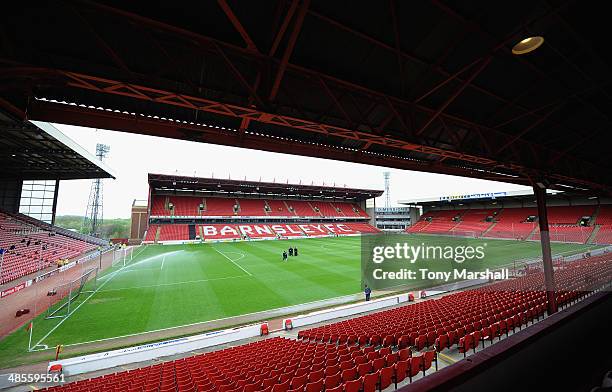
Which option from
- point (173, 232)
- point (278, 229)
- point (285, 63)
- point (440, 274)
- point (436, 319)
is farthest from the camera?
point (278, 229)

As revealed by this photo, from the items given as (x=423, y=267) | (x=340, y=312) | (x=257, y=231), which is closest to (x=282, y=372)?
(x=340, y=312)

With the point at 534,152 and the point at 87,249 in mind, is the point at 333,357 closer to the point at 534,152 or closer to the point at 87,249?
the point at 534,152

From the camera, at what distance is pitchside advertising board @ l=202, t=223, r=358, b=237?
4639cm

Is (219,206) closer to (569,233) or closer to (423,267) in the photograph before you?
(423,267)

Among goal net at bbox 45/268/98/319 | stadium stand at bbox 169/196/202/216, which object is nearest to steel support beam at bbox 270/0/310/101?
goal net at bbox 45/268/98/319

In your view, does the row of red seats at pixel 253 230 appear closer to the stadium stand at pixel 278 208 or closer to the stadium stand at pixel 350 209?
the stadium stand at pixel 278 208

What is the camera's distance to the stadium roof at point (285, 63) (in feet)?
13.5

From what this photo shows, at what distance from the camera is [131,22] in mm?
4020

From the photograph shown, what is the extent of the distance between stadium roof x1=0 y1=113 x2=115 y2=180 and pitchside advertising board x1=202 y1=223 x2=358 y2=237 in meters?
19.6

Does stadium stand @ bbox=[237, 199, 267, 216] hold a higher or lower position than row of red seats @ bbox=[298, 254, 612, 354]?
higher

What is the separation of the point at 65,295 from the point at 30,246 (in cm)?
1385

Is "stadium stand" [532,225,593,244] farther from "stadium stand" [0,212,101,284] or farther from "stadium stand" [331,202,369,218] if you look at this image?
"stadium stand" [0,212,101,284]

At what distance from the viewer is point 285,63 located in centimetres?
424

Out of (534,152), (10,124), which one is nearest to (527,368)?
(534,152)
